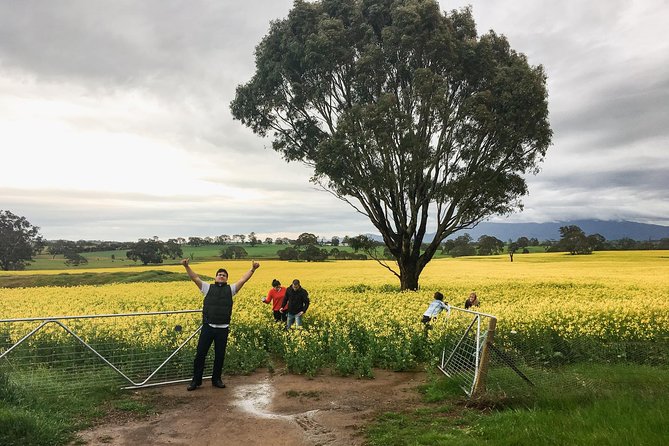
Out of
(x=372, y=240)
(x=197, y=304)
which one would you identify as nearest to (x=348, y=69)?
(x=372, y=240)

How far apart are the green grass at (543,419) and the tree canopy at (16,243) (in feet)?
316

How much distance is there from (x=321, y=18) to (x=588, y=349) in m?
21.3

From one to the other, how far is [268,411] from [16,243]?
317ft

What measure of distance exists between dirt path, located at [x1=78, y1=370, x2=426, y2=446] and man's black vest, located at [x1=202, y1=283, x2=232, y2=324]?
154cm

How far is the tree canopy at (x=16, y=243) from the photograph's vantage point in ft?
275

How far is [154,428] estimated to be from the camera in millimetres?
7535

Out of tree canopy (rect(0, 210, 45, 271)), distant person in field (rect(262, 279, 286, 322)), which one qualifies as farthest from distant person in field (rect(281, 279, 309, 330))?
tree canopy (rect(0, 210, 45, 271))

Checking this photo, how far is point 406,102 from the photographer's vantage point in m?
25.4

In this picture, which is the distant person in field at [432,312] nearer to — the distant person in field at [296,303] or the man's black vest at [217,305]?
the distant person in field at [296,303]

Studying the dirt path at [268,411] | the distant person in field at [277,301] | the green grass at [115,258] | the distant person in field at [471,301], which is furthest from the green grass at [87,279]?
the dirt path at [268,411]

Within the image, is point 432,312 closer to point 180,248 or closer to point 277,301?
point 277,301

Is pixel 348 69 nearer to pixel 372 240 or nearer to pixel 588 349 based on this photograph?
pixel 372 240

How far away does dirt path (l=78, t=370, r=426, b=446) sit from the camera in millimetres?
7066

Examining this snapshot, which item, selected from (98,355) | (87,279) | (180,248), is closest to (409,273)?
(98,355)
